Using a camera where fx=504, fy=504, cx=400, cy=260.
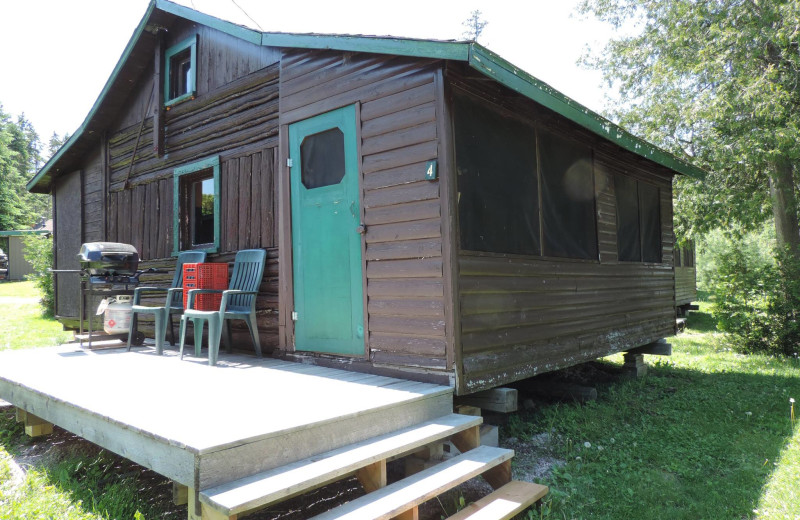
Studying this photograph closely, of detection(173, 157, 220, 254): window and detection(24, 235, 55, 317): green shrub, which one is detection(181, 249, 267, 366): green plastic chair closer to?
detection(173, 157, 220, 254): window

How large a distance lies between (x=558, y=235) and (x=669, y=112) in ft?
26.1

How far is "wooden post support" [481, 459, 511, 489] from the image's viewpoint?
2785 millimetres

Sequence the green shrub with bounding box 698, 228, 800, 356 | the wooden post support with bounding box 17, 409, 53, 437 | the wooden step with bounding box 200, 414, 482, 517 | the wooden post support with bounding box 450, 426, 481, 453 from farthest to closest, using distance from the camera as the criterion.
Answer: the green shrub with bounding box 698, 228, 800, 356
the wooden post support with bounding box 17, 409, 53, 437
the wooden post support with bounding box 450, 426, 481, 453
the wooden step with bounding box 200, 414, 482, 517

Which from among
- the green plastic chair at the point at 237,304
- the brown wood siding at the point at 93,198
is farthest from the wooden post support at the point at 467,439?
the brown wood siding at the point at 93,198

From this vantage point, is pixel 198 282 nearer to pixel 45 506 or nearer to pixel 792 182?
pixel 45 506

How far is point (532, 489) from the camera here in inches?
102

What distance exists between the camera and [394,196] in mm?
3607

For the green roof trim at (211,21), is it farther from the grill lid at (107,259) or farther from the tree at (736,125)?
the tree at (736,125)

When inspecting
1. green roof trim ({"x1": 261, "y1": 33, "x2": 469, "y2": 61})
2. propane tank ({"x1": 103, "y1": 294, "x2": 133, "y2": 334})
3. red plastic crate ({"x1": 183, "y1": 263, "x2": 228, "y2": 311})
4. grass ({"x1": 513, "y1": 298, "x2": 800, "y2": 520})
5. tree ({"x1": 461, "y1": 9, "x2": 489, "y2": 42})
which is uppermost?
tree ({"x1": 461, "y1": 9, "x2": 489, "y2": 42})

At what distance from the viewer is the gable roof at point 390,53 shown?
10.5ft

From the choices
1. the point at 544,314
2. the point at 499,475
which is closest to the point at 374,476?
the point at 499,475

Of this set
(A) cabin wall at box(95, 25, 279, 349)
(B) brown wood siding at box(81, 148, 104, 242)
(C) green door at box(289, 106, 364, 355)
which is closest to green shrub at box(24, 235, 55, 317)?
(B) brown wood siding at box(81, 148, 104, 242)

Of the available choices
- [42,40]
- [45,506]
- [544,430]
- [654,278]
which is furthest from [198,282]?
[654,278]

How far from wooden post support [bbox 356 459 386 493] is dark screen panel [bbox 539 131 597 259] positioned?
2.72 meters
